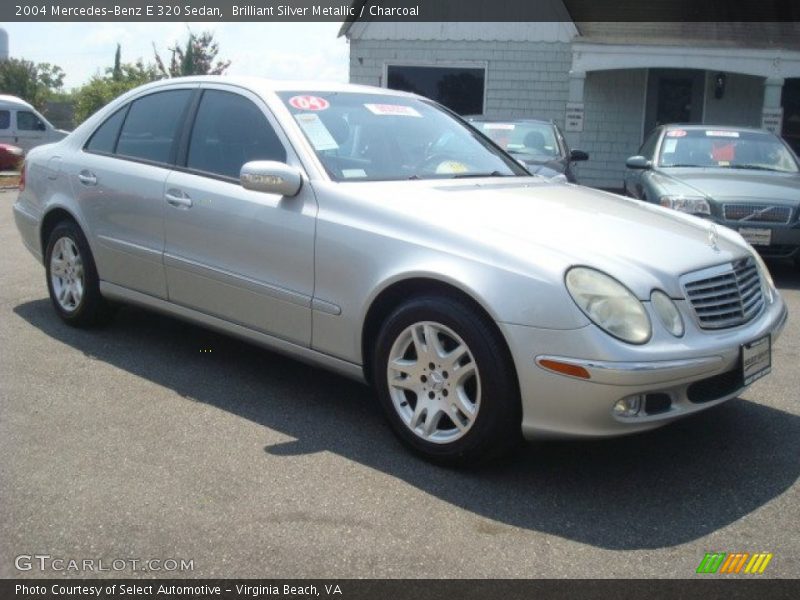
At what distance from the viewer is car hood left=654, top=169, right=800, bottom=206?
820 cm

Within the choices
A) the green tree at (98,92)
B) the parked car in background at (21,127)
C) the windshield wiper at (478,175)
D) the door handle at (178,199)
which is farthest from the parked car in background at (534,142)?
the green tree at (98,92)

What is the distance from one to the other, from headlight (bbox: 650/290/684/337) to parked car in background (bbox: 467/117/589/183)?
6680mm

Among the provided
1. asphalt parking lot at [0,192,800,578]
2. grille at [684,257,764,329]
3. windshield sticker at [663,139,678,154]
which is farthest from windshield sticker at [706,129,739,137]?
grille at [684,257,764,329]

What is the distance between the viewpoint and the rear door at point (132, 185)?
17.0 ft

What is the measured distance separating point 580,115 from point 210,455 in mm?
13082

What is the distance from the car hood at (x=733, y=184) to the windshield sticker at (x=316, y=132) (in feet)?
15.2

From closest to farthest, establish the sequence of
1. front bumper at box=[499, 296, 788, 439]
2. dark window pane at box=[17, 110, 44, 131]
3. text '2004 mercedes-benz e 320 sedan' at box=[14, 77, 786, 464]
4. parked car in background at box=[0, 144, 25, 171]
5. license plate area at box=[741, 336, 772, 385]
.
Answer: front bumper at box=[499, 296, 788, 439] → text '2004 mercedes-benz e 320 sedan' at box=[14, 77, 786, 464] → license plate area at box=[741, 336, 772, 385] → parked car in background at box=[0, 144, 25, 171] → dark window pane at box=[17, 110, 44, 131]

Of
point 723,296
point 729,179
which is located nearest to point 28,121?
point 729,179

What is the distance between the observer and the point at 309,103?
484cm

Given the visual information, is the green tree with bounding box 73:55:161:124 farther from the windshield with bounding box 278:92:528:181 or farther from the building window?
the windshield with bounding box 278:92:528:181

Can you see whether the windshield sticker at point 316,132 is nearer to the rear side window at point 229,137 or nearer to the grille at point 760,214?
the rear side window at point 229,137

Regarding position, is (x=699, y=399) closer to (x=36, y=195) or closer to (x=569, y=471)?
(x=569, y=471)
